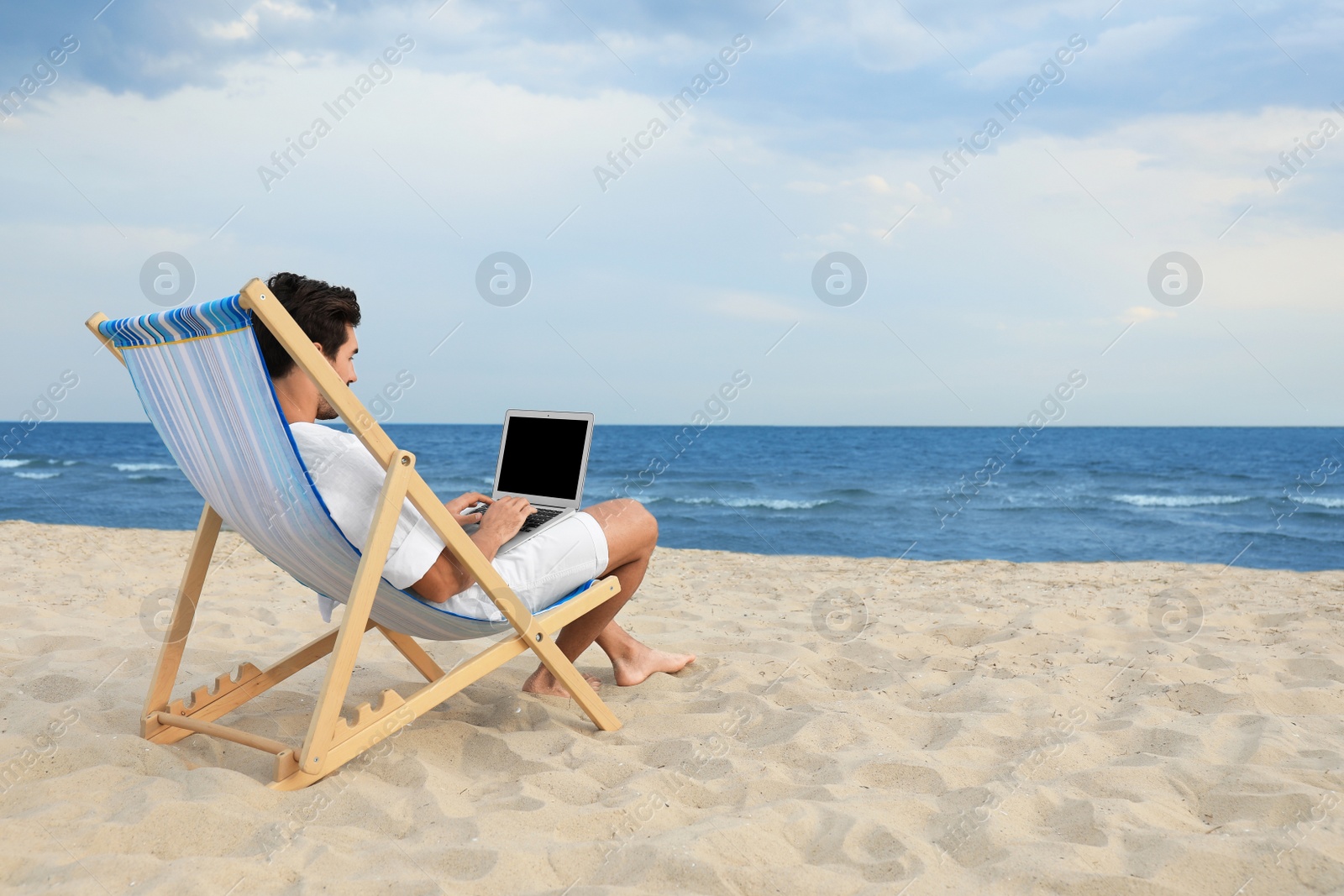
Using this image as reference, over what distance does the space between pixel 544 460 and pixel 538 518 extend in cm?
26

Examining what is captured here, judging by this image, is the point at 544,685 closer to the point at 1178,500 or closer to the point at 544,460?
the point at 544,460

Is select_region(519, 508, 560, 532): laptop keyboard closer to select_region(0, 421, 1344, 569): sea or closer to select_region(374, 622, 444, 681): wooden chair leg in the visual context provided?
select_region(374, 622, 444, 681): wooden chair leg

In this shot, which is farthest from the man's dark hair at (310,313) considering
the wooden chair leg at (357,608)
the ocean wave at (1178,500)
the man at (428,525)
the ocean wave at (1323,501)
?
the ocean wave at (1178,500)

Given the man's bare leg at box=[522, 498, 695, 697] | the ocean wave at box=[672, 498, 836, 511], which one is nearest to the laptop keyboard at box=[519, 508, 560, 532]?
the man's bare leg at box=[522, 498, 695, 697]

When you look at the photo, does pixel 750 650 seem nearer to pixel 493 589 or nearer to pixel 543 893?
pixel 493 589

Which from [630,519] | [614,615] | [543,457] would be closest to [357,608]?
[630,519]

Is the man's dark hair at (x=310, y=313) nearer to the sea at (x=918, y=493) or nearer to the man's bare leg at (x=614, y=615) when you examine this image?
the man's bare leg at (x=614, y=615)

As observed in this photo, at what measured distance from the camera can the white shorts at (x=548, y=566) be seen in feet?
8.48

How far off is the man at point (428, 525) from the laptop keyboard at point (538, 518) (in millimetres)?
239

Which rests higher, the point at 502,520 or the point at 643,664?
the point at 502,520

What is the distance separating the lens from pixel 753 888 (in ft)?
5.70

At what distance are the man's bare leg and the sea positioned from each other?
810 centimetres

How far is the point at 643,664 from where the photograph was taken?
332 centimetres

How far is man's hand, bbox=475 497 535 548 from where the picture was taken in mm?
2525
